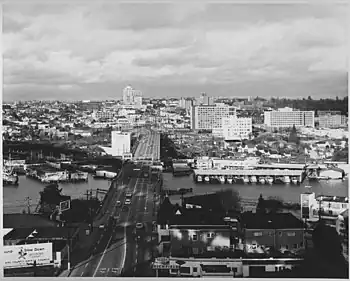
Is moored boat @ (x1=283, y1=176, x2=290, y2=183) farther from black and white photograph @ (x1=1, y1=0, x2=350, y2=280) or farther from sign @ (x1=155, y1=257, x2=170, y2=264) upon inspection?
sign @ (x1=155, y1=257, x2=170, y2=264)

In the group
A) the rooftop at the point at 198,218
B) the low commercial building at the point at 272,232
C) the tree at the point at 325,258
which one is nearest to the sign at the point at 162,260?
the rooftop at the point at 198,218

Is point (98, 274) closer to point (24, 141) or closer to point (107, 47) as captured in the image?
point (24, 141)

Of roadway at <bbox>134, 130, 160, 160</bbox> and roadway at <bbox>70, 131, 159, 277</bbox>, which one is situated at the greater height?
roadway at <bbox>134, 130, 160, 160</bbox>

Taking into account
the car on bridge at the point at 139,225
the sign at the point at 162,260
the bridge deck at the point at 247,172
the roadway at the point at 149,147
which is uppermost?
the roadway at the point at 149,147

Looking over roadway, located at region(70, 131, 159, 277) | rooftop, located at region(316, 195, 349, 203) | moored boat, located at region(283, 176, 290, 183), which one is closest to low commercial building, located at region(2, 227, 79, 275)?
roadway, located at region(70, 131, 159, 277)

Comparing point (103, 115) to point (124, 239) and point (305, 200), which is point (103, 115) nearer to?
point (124, 239)

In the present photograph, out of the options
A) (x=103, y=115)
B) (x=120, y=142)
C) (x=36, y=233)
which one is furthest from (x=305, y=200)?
(x=36, y=233)

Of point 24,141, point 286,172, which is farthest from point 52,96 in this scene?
point 286,172

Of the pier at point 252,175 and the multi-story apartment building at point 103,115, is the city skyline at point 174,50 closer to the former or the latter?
the multi-story apartment building at point 103,115
